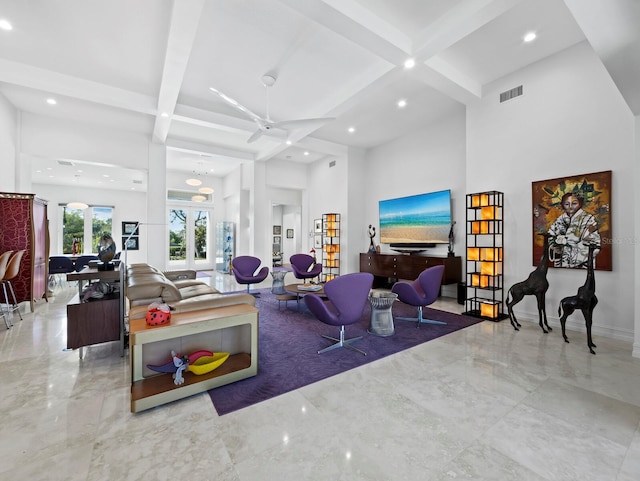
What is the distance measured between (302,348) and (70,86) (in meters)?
5.44

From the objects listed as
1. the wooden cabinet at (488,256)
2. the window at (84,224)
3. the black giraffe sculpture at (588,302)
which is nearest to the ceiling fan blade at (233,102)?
the wooden cabinet at (488,256)

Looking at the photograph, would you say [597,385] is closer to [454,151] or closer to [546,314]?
[546,314]

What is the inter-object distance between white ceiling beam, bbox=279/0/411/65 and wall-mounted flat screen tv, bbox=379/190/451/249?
3.32m

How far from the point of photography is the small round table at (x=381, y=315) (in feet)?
12.4

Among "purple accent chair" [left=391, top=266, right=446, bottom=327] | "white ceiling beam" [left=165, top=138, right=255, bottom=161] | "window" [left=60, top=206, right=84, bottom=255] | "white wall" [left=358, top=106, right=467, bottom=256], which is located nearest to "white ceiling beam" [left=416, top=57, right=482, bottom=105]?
"white wall" [left=358, top=106, right=467, bottom=256]

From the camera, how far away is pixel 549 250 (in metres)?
4.17

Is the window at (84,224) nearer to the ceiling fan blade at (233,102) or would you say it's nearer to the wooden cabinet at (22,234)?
the wooden cabinet at (22,234)

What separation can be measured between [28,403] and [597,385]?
471cm

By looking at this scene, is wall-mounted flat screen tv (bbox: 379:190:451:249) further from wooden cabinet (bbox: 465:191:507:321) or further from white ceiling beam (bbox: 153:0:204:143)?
white ceiling beam (bbox: 153:0:204:143)

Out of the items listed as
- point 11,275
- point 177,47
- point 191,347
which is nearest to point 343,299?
point 191,347

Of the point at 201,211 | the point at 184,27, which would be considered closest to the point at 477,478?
the point at 184,27

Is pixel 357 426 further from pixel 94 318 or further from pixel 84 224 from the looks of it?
pixel 84 224

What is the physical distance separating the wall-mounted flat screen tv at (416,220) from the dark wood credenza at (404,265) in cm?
53

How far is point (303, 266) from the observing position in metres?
7.25
